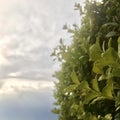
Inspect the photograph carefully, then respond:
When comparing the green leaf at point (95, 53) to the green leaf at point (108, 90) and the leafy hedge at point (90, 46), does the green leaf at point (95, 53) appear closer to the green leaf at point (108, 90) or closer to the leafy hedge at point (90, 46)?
the green leaf at point (108, 90)

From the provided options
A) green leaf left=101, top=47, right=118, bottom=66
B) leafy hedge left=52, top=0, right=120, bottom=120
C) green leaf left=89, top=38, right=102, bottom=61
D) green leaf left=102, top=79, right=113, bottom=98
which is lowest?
green leaf left=102, top=79, right=113, bottom=98

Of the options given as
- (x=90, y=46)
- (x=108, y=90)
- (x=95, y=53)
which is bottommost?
(x=108, y=90)

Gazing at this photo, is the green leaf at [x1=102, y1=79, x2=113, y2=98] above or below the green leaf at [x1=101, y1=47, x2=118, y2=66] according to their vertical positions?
below

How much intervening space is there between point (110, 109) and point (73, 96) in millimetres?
976

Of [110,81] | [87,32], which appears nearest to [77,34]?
[87,32]

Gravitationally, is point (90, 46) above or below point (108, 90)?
above

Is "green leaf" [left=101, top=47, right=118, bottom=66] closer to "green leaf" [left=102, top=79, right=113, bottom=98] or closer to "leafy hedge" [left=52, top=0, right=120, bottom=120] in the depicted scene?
"green leaf" [left=102, top=79, right=113, bottom=98]

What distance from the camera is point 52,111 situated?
Result: 20.5 ft

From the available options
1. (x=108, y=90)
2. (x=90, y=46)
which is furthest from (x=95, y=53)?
(x=90, y=46)

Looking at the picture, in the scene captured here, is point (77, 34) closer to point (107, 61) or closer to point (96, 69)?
point (96, 69)

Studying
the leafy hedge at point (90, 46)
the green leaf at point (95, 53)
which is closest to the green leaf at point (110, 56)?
the green leaf at point (95, 53)

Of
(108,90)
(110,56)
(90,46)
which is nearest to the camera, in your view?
(110,56)

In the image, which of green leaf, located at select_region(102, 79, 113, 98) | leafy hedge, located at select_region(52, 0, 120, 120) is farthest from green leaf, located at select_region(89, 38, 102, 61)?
leafy hedge, located at select_region(52, 0, 120, 120)

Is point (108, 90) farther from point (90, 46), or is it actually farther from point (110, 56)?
point (90, 46)
